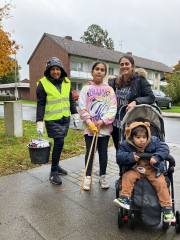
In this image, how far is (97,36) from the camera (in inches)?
2112

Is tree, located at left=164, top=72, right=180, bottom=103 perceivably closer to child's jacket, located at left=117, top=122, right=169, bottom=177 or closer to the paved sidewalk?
the paved sidewalk

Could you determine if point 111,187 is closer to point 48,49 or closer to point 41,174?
point 41,174

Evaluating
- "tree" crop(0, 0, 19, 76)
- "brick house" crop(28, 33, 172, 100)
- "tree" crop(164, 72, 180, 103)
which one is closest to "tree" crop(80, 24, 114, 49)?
"brick house" crop(28, 33, 172, 100)

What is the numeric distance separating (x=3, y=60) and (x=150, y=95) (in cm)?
840

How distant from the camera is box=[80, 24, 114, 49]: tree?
5344 cm

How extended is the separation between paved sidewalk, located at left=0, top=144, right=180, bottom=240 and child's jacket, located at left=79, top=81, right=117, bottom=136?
40.6 inches

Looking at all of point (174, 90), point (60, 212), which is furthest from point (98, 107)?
point (174, 90)

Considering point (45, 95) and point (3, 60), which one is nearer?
point (45, 95)

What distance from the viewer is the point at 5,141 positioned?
6.33 metres

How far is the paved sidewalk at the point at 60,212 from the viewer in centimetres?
234

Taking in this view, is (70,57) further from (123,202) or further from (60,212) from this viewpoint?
(123,202)

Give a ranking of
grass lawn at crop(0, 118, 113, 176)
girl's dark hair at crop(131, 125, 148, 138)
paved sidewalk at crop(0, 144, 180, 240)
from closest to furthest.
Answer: paved sidewalk at crop(0, 144, 180, 240)
girl's dark hair at crop(131, 125, 148, 138)
grass lawn at crop(0, 118, 113, 176)

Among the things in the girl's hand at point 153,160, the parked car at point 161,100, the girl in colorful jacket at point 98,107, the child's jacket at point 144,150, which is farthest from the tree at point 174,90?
the girl's hand at point 153,160

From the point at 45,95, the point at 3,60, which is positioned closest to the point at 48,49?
the point at 3,60
